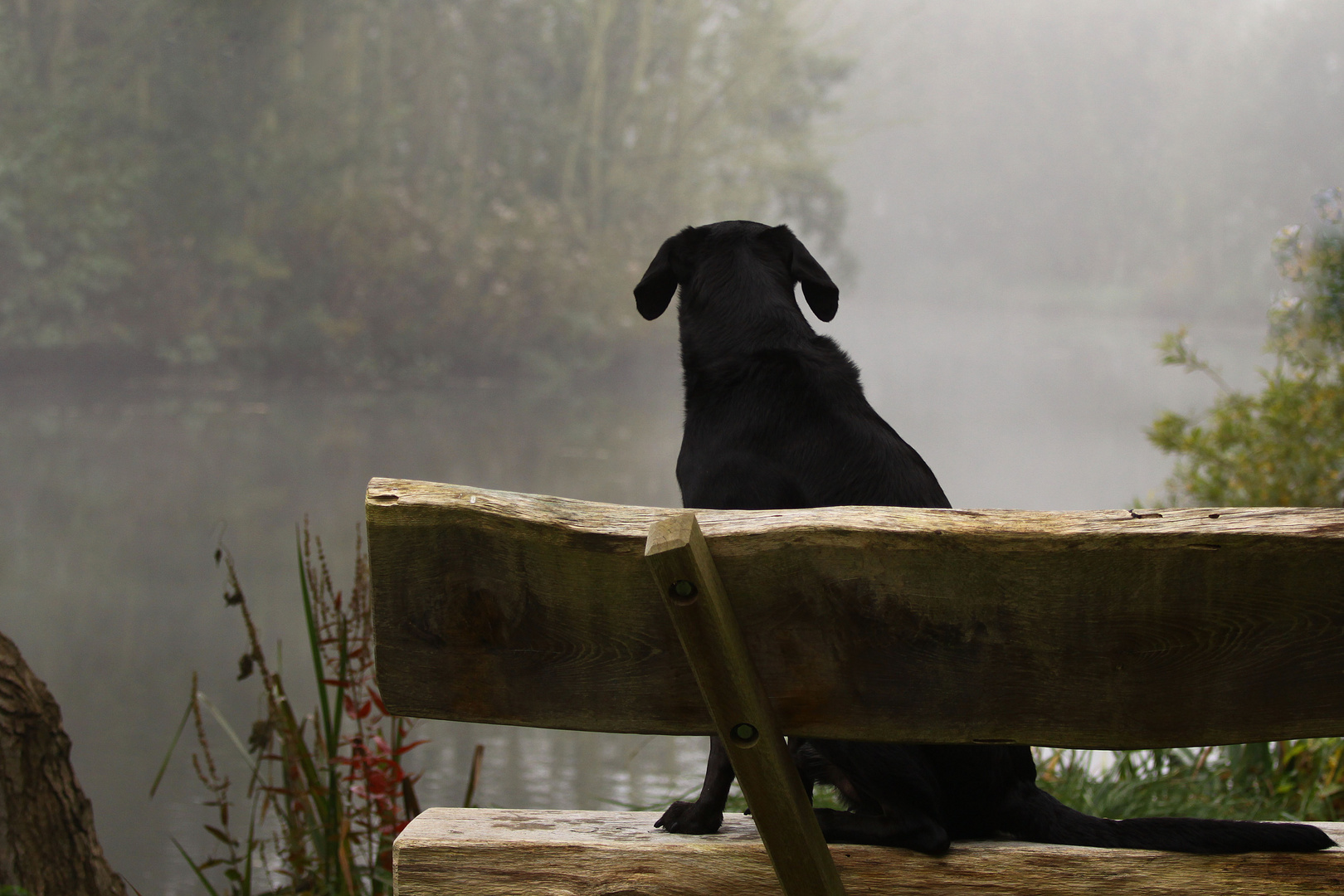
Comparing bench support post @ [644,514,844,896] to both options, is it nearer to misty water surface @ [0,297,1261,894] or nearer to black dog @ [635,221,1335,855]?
black dog @ [635,221,1335,855]

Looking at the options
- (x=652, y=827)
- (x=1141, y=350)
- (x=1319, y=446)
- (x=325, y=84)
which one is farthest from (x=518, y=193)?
(x=652, y=827)

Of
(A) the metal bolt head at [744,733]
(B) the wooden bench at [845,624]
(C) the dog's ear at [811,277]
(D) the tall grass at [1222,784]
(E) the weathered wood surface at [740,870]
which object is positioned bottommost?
(D) the tall grass at [1222,784]

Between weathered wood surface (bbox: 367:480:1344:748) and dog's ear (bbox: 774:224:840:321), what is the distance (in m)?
0.66

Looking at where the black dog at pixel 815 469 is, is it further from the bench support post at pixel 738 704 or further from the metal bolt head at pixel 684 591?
the metal bolt head at pixel 684 591

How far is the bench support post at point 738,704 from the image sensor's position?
498mm

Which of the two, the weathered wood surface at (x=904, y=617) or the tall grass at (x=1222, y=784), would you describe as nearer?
the weathered wood surface at (x=904, y=617)

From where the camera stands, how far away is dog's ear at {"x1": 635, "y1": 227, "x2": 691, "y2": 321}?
116 centimetres

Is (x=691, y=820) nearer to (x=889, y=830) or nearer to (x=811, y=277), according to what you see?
(x=889, y=830)

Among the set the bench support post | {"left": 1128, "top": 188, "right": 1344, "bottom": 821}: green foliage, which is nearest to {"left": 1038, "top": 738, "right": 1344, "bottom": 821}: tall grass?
{"left": 1128, "top": 188, "right": 1344, "bottom": 821}: green foliage

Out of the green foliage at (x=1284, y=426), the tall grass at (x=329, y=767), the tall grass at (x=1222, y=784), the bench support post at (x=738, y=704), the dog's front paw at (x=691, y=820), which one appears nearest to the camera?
the bench support post at (x=738, y=704)

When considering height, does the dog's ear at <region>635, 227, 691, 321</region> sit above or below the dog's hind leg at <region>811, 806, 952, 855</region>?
above

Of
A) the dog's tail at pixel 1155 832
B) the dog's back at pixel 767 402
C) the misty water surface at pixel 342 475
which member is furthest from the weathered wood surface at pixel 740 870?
the misty water surface at pixel 342 475

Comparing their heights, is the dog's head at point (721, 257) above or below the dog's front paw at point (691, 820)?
above

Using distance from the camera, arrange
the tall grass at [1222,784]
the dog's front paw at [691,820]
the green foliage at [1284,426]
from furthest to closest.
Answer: the green foliage at [1284,426] < the tall grass at [1222,784] < the dog's front paw at [691,820]
